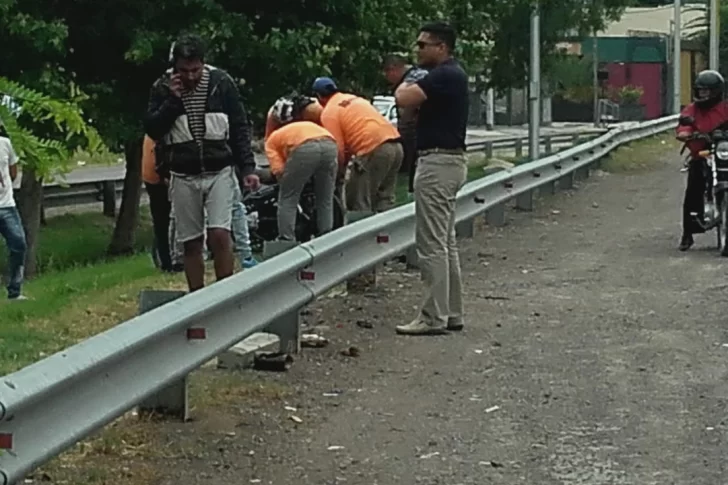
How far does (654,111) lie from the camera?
72.8m

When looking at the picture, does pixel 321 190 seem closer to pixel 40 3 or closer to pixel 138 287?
pixel 138 287

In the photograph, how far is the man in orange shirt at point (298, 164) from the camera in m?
13.4

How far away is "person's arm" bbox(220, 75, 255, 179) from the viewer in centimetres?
983

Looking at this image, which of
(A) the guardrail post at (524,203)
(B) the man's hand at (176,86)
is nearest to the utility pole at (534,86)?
(A) the guardrail post at (524,203)

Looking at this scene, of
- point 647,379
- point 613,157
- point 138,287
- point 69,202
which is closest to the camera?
point 647,379

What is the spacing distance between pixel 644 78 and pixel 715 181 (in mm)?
58863

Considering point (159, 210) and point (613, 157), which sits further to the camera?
point (613, 157)

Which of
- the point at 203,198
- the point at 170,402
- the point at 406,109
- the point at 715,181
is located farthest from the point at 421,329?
Result: the point at 715,181

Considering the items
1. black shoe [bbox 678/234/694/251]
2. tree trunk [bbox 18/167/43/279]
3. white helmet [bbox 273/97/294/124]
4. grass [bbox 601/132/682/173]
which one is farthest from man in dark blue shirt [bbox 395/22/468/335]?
grass [bbox 601/132/682/173]

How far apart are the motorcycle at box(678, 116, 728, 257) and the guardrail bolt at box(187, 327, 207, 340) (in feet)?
27.3

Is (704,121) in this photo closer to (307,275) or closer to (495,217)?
(495,217)

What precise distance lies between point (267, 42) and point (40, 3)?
110 inches

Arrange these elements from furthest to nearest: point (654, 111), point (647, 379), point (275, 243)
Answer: point (654, 111) → point (275, 243) → point (647, 379)

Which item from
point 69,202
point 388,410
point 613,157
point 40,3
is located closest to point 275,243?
point 388,410
